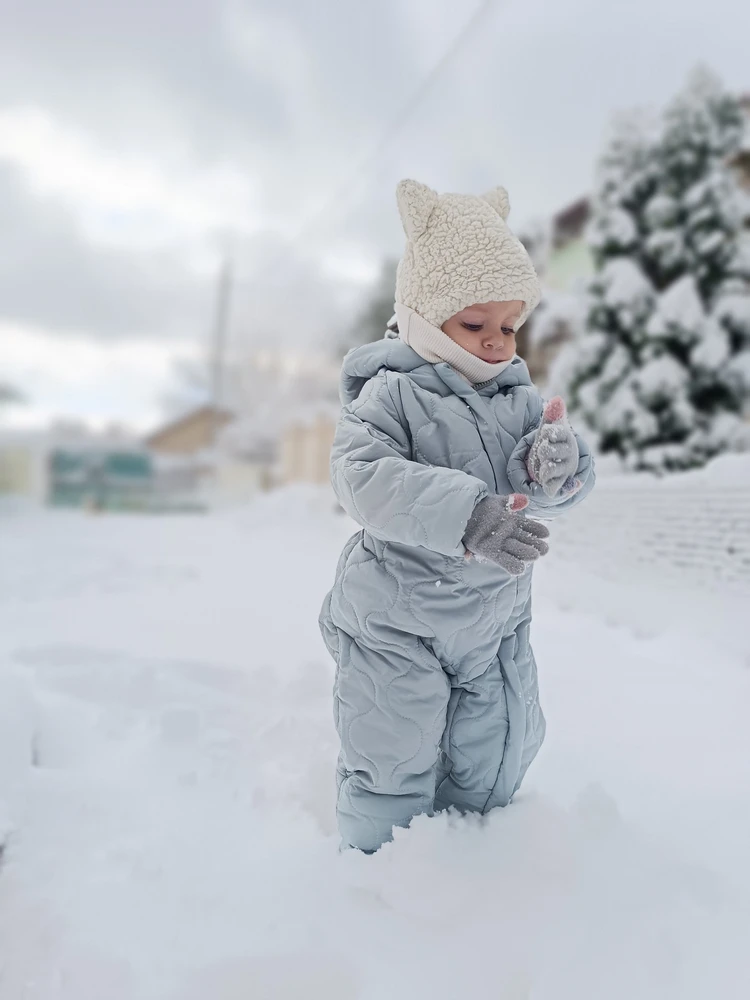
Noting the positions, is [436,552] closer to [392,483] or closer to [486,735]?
[392,483]

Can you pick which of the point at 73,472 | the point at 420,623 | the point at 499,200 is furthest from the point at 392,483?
the point at 73,472

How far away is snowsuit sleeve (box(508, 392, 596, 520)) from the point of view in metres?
1.33

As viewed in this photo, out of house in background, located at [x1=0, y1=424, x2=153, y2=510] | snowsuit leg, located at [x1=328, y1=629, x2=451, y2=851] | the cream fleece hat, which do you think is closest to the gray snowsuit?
snowsuit leg, located at [x1=328, y1=629, x2=451, y2=851]

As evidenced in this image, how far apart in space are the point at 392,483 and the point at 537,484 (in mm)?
301

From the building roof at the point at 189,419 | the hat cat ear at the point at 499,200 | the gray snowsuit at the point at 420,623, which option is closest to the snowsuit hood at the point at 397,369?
the gray snowsuit at the point at 420,623

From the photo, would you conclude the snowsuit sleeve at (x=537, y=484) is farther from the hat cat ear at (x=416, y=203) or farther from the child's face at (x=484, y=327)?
the hat cat ear at (x=416, y=203)

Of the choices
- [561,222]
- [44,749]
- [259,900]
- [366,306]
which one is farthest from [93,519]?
[259,900]

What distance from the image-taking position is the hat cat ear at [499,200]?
147 cm

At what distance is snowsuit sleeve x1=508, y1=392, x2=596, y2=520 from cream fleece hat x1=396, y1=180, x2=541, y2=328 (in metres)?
0.26

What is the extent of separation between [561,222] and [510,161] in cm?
186

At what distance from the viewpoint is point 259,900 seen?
4.14ft

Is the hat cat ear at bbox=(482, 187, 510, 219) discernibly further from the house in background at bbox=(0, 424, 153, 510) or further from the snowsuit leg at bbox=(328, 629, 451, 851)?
the house in background at bbox=(0, 424, 153, 510)

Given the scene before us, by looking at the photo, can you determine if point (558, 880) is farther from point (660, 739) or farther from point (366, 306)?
point (366, 306)

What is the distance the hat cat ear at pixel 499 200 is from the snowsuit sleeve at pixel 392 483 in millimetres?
443
